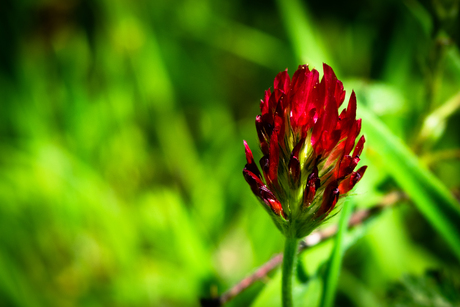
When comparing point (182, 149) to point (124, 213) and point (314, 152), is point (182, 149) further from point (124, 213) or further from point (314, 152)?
point (314, 152)

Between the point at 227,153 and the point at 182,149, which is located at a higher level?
the point at 182,149

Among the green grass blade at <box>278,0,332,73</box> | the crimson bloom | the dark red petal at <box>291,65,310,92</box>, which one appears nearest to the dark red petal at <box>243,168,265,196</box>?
the crimson bloom

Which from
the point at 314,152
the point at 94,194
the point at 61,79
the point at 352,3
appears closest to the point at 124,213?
the point at 94,194

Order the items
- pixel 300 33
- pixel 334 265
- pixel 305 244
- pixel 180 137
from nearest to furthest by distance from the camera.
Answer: pixel 334 265 → pixel 305 244 → pixel 300 33 → pixel 180 137

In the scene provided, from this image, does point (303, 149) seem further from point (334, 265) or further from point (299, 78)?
point (334, 265)

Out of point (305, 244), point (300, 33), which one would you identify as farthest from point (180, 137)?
point (305, 244)

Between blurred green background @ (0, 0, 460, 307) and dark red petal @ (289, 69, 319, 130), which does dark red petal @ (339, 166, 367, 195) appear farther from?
blurred green background @ (0, 0, 460, 307)

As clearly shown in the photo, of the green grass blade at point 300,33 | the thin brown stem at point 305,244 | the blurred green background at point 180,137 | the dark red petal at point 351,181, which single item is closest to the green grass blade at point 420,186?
the blurred green background at point 180,137
